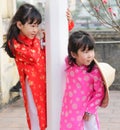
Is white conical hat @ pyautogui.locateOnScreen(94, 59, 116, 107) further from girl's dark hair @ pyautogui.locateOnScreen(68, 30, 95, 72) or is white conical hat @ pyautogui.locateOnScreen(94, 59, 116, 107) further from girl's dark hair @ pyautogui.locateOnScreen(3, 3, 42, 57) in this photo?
girl's dark hair @ pyautogui.locateOnScreen(3, 3, 42, 57)

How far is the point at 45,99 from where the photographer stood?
3.24 meters

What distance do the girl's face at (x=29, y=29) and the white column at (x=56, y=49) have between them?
14cm

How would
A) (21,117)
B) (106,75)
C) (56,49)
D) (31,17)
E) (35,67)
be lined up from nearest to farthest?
(106,75) < (56,49) < (31,17) < (35,67) < (21,117)

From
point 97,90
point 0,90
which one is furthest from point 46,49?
point 0,90

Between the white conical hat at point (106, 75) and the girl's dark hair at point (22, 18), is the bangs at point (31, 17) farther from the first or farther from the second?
the white conical hat at point (106, 75)

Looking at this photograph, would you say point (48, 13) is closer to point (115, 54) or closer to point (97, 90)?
point (97, 90)

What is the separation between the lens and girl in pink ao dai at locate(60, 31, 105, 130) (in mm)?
2906

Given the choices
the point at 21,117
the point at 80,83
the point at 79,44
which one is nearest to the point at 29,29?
the point at 79,44

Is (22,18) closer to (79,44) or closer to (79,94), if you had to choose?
(79,44)

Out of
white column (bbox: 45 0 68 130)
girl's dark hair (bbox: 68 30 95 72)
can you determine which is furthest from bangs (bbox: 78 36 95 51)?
white column (bbox: 45 0 68 130)

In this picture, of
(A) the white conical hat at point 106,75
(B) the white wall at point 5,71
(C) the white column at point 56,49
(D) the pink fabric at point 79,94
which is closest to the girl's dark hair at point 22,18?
(C) the white column at point 56,49

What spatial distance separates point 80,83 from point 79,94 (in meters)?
0.07

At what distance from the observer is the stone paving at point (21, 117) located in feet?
18.9

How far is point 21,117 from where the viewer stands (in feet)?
20.6
